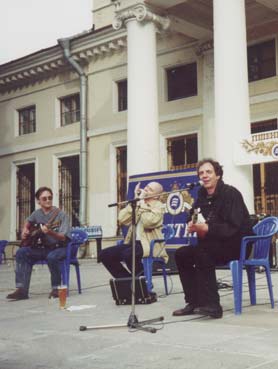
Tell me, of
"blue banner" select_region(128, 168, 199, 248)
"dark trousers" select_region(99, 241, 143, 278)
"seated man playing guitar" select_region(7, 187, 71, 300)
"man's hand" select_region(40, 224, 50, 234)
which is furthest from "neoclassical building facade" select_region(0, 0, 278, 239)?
"man's hand" select_region(40, 224, 50, 234)

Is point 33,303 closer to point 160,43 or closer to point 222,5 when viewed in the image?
point 222,5

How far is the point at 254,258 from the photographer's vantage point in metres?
6.09

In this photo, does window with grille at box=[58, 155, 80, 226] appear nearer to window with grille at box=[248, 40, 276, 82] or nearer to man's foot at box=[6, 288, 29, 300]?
window with grille at box=[248, 40, 276, 82]

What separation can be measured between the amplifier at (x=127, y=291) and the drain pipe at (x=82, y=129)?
1285cm

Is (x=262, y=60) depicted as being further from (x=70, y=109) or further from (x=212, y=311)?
(x=212, y=311)

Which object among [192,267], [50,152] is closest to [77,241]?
[192,267]

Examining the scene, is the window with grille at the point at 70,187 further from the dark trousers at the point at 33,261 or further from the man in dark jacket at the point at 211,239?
the man in dark jacket at the point at 211,239

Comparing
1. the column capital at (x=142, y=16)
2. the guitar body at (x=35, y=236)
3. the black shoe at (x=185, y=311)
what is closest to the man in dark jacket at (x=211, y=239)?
the black shoe at (x=185, y=311)

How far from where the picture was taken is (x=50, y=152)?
69.5ft

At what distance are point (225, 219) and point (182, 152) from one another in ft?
39.6

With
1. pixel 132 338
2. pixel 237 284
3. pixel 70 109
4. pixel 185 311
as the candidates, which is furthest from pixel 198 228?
pixel 70 109

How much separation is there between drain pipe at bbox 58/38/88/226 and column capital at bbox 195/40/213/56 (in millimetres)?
4499

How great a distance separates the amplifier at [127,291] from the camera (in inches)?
253

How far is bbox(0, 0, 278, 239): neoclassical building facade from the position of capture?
500 inches
